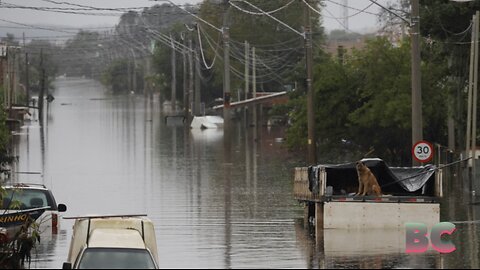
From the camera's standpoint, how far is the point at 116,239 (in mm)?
20641

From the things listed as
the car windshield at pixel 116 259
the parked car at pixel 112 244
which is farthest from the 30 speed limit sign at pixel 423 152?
the car windshield at pixel 116 259

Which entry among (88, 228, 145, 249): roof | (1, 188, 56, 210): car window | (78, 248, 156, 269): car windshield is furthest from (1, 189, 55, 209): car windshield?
(78, 248, 156, 269): car windshield

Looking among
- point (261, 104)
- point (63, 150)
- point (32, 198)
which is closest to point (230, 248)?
point (32, 198)

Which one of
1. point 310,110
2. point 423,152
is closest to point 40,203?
point 423,152

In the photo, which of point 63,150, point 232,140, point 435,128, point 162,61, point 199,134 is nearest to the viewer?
point 435,128

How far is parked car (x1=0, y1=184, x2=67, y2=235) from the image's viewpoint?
28594 millimetres

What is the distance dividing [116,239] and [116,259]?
3.82 feet

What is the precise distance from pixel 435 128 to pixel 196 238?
1206 inches

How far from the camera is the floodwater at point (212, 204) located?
81.4 ft

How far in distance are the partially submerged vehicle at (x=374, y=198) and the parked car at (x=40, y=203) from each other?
5901 mm

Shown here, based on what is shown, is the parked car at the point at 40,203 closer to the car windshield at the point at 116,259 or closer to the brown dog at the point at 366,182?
the brown dog at the point at 366,182

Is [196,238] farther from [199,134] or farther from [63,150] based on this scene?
[199,134]

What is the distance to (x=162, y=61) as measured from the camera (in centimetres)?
→ 16662

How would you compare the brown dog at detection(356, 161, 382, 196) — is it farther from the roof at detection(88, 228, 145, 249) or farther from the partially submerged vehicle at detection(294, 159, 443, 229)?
the roof at detection(88, 228, 145, 249)
